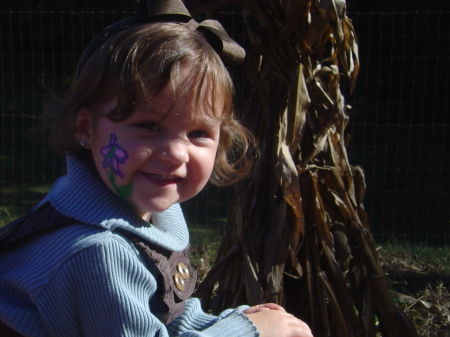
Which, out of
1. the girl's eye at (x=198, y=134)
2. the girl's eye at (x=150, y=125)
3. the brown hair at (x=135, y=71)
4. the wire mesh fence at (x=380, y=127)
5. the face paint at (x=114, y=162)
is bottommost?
the wire mesh fence at (x=380, y=127)

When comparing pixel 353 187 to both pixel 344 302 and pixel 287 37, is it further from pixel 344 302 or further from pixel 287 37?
pixel 287 37

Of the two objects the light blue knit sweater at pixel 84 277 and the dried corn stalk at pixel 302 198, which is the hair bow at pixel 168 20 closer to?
the light blue knit sweater at pixel 84 277

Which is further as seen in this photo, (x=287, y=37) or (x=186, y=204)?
(x=186, y=204)

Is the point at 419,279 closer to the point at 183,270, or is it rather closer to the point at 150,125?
the point at 183,270

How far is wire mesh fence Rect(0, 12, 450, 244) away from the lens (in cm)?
545

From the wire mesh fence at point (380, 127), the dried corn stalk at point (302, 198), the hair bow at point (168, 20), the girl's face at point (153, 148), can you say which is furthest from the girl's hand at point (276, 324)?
the wire mesh fence at point (380, 127)

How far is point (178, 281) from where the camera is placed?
1.38 meters

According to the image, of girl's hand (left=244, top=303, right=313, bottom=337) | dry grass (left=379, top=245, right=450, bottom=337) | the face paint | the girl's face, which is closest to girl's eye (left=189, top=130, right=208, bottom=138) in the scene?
the girl's face

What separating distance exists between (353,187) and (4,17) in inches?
433

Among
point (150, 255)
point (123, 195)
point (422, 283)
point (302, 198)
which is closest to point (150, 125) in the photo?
point (123, 195)

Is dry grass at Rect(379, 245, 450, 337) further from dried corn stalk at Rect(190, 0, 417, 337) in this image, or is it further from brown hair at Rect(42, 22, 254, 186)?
brown hair at Rect(42, 22, 254, 186)

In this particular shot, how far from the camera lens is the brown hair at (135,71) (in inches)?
49.8

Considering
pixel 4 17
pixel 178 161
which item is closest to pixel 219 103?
pixel 178 161

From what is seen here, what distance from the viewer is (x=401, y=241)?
518 cm
